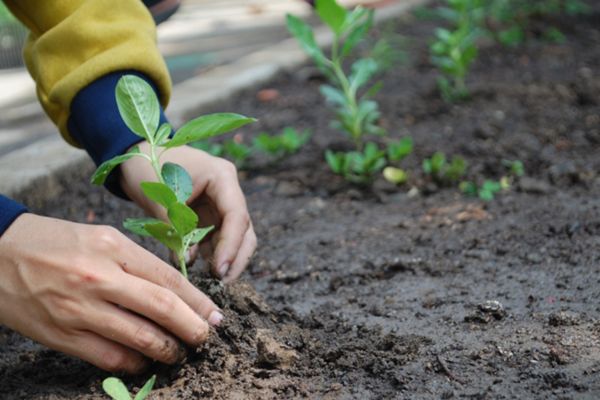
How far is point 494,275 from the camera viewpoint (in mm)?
2072

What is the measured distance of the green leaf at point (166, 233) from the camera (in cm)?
159

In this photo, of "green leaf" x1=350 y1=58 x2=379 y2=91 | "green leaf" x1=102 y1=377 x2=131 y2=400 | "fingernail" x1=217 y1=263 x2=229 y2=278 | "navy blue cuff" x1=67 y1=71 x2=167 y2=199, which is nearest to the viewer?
"green leaf" x1=102 y1=377 x2=131 y2=400

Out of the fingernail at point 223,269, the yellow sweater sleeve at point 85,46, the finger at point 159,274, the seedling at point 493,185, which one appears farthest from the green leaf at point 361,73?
the finger at point 159,274

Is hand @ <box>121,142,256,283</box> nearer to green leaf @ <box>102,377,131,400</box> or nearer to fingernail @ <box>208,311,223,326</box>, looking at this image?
fingernail @ <box>208,311,223,326</box>

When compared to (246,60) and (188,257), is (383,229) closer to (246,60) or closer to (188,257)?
(188,257)

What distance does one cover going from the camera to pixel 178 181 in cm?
165

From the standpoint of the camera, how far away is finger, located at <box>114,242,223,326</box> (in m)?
1.51

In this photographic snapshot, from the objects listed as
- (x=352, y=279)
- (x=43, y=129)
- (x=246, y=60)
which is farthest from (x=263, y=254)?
(x=246, y=60)

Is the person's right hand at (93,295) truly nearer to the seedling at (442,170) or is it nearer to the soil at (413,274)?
the soil at (413,274)

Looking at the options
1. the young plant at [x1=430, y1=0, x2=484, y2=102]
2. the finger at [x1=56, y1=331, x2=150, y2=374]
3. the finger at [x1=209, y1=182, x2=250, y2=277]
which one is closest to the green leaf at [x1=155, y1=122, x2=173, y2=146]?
the finger at [x1=209, y1=182, x2=250, y2=277]

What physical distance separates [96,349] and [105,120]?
65 cm

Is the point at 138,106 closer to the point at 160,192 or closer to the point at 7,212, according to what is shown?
the point at 160,192

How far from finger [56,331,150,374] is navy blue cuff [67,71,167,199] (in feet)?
1.74

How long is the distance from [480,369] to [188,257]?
666mm
